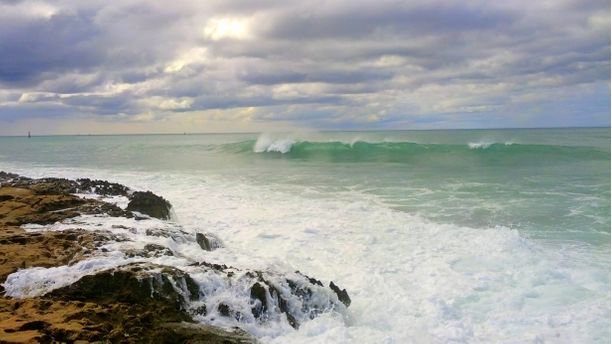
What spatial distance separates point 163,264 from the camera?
6.16m

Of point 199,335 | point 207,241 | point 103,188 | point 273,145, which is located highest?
point 273,145

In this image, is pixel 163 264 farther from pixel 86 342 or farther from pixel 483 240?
pixel 483 240

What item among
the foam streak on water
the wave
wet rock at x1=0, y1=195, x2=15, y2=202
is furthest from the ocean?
the wave

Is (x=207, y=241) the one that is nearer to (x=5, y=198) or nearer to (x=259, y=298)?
(x=259, y=298)

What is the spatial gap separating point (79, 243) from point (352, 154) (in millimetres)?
30365

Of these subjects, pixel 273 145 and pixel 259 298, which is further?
pixel 273 145

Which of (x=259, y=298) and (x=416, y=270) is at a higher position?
(x=259, y=298)

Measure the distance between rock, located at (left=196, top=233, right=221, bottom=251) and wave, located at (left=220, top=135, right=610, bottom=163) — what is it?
2343 cm

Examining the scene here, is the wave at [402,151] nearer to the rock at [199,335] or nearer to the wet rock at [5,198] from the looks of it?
the wet rock at [5,198]

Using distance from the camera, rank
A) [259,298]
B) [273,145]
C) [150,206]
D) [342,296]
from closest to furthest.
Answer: [259,298] < [342,296] < [150,206] < [273,145]

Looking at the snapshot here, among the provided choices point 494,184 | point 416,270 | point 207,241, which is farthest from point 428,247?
point 494,184

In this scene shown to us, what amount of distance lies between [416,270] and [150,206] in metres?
5.56

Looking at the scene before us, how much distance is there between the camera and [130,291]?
5.36 meters

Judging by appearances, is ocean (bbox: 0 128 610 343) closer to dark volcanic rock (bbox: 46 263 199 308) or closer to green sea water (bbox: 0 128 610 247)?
green sea water (bbox: 0 128 610 247)
